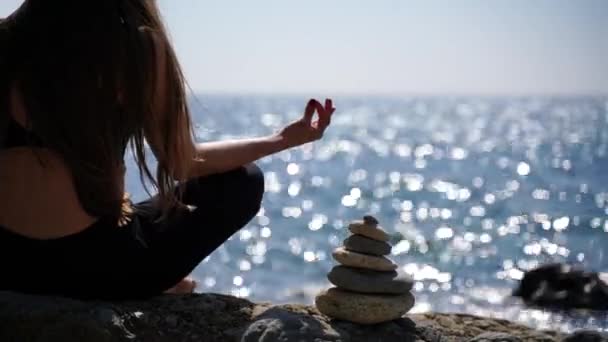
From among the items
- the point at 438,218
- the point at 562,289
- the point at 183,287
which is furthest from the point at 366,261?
the point at 438,218

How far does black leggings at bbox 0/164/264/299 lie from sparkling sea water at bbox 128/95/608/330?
44 cm

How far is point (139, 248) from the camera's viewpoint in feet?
12.9

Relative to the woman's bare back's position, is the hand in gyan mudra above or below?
above

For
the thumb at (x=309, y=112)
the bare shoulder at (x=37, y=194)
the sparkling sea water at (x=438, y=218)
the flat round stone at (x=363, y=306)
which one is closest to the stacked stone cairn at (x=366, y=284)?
the flat round stone at (x=363, y=306)

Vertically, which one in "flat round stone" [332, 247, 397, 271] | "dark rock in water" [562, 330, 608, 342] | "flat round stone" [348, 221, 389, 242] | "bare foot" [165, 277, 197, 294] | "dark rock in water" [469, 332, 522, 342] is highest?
"flat round stone" [348, 221, 389, 242]

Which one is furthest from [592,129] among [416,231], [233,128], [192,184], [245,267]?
[192,184]

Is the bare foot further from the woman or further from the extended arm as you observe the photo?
the extended arm

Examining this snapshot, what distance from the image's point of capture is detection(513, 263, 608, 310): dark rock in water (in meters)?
10.2

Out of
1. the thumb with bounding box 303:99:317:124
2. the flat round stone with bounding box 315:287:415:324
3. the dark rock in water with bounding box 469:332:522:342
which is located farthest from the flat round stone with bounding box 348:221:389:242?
the dark rock in water with bounding box 469:332:522:342

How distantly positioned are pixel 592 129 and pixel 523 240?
102 feet

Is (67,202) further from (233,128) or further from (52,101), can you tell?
(233,128)

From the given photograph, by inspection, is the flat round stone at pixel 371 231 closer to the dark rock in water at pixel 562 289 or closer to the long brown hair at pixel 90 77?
the long brown hair at pixel 90 77

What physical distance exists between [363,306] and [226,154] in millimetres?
835

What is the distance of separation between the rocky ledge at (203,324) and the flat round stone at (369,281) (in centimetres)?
15
